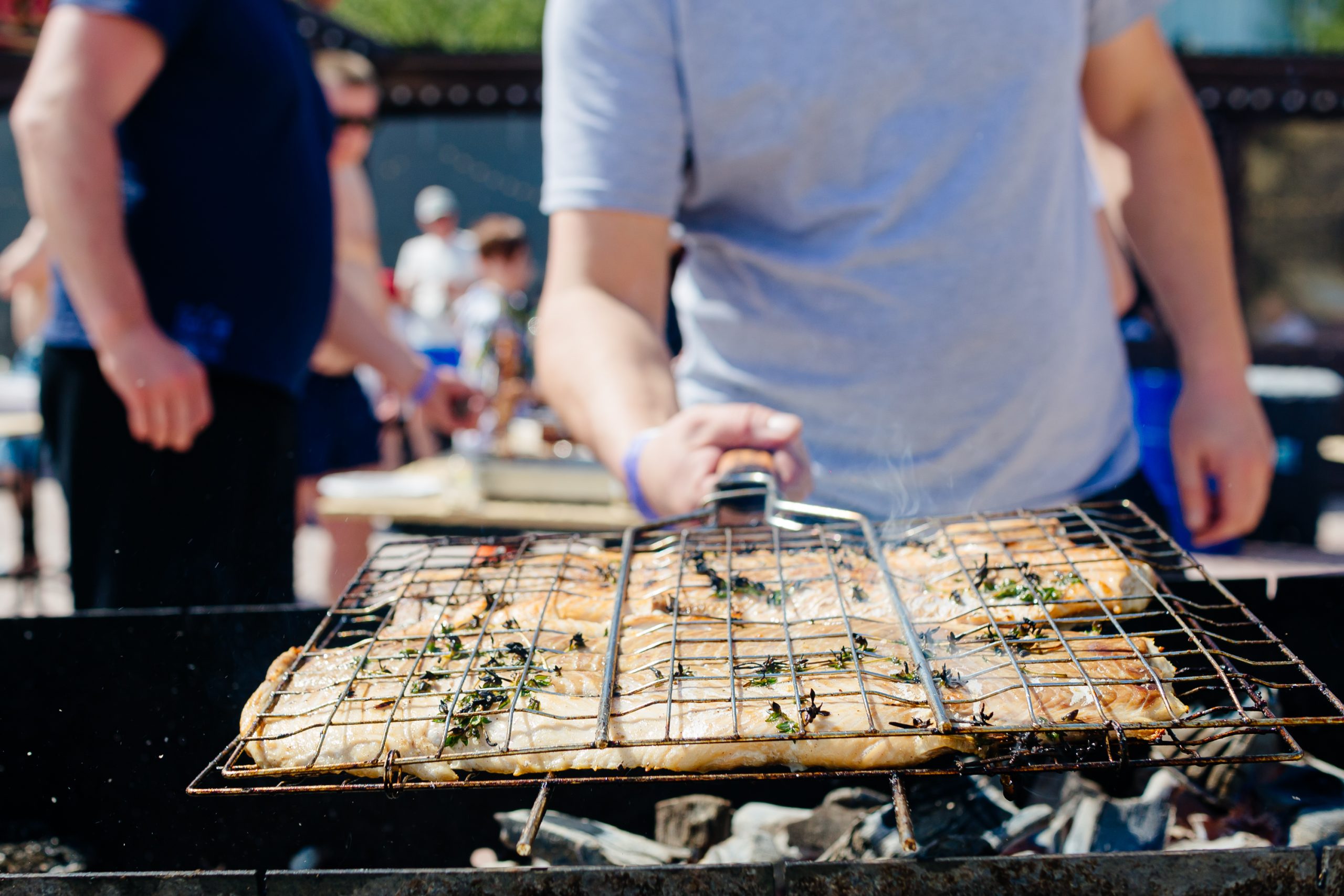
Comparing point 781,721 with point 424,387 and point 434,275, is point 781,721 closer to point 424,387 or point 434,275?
point 424,387

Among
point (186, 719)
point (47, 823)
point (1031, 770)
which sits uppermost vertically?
point (1031, 770)

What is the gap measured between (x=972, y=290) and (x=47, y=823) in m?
2.11

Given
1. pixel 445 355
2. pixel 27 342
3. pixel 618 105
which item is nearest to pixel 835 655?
pixel 618 105

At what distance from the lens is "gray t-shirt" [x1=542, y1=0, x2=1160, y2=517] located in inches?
82.9

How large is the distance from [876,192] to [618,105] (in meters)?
0.58

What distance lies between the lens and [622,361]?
2.08 meters

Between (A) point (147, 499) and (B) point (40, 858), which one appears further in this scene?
(A) point (147, 499)

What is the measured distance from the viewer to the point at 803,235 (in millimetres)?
2217

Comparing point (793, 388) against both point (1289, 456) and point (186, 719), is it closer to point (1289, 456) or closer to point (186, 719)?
point (186, 719)

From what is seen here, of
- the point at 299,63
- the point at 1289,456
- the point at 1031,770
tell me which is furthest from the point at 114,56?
the point at 1289,456

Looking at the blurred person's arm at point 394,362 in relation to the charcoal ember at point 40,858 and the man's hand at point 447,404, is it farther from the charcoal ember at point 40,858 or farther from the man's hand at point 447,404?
the charcoal ember at point 40,858

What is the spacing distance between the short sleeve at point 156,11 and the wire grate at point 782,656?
1.64 meters

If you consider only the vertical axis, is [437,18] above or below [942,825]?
above

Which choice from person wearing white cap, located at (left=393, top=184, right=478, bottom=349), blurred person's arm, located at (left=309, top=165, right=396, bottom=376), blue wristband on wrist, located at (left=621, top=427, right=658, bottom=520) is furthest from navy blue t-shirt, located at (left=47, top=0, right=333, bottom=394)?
person wearing white cap, located at (left=393, top=184, right=478, bottom=349)
